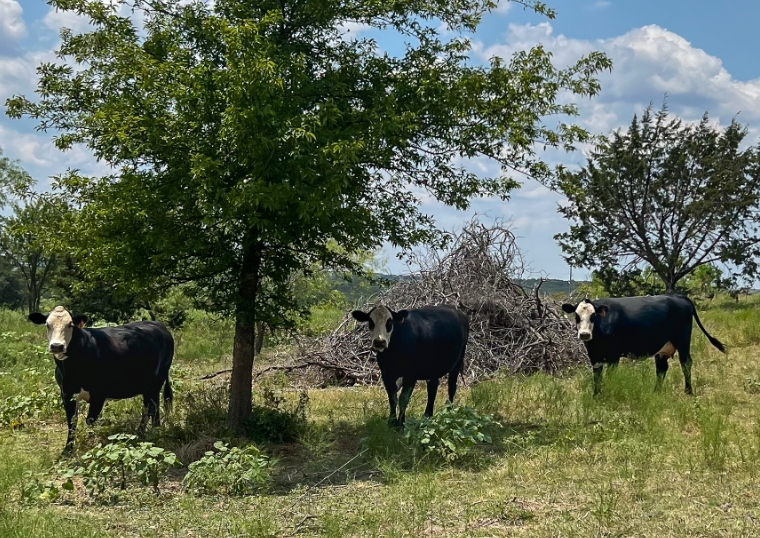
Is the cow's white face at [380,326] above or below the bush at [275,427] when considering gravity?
above

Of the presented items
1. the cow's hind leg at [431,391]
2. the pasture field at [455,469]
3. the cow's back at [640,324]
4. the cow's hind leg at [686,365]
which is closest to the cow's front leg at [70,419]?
the pasture field at [455,469]

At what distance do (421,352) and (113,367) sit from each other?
4016 millimetres

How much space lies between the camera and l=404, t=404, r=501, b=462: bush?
7.90 m

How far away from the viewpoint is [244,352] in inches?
387

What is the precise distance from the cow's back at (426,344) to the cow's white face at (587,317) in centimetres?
183

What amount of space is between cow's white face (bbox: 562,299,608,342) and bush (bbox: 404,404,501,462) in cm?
342

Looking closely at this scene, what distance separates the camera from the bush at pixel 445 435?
790 centimetres

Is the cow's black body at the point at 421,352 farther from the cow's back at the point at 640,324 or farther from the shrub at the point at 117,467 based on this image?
the shrub at the point at 117,467

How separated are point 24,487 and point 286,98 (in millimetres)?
4667

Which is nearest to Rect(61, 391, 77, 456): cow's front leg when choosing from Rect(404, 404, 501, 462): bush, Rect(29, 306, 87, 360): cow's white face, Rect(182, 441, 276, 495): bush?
Rect(29, 306, 87, 360): cow's white face

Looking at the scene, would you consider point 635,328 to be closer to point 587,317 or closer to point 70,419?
point 587,317

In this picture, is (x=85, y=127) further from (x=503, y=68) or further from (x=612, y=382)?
(x=612, y=382)

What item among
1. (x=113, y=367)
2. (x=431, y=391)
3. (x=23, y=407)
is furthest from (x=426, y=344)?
(x=23, y=407)

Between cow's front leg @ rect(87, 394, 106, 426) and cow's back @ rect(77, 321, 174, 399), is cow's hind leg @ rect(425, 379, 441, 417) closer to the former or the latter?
cow's back @ rect(77, 321, 174, 399)
